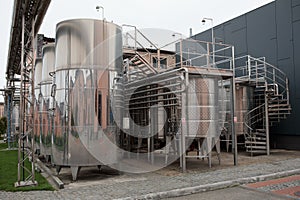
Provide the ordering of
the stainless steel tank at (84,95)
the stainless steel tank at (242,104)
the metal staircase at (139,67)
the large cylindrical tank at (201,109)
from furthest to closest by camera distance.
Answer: the stainless steel tank at (242,104), the metal staircase at (139,67), the large cylindrical tank at (201,109), the stainless steel tank at (84,95)

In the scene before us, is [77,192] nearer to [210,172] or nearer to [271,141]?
[210,172]

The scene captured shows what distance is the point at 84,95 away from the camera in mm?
9141

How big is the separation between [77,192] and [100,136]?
1.95m

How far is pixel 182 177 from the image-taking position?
31.1 ft

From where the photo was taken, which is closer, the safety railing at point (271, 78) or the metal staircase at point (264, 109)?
the metal staircase at point (264, 109)

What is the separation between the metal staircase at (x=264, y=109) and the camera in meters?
14.8

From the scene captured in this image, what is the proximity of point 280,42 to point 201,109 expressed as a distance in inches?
336

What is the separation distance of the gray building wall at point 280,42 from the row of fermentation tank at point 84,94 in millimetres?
10716

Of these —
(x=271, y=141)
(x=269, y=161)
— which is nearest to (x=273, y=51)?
(x=271, y=141)

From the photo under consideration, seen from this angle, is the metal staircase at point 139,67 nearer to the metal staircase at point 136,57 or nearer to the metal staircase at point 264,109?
the metal staircase at point 136,57

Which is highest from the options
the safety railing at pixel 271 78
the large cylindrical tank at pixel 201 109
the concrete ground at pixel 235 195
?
the safety railing at pixel 271 78

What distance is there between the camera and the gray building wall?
1572 centimetres

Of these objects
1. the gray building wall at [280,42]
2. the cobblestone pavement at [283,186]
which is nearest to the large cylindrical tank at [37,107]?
the cobblestone pavement at [283,186]

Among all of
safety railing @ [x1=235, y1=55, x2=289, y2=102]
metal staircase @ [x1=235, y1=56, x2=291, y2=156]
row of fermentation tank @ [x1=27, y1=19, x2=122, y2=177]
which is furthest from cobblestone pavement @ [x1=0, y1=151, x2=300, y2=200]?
safety railing @ [x1=235, y1=55, x2=289, y2=102]
